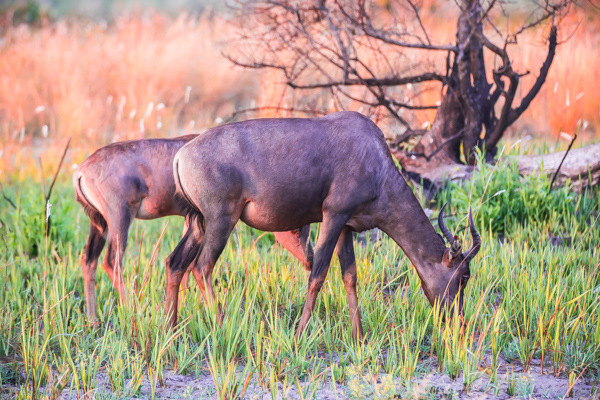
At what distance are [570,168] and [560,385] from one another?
3551 mm

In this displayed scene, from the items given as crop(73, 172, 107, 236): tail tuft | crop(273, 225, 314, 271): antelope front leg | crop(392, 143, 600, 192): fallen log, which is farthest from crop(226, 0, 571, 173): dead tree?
crop(73, 172, 107, 236): tail tuft

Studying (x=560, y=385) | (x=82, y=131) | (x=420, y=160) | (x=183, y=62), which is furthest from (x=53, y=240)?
(x=183, y=62)

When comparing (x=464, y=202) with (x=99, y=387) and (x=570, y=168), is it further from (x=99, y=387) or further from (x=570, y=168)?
(x=99, y=387)

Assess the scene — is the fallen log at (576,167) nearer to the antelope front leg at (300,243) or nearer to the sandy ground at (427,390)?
the antelope front leg at (300,243)

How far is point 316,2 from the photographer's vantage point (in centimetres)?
700

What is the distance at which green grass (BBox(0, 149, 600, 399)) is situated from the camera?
12.4 feet

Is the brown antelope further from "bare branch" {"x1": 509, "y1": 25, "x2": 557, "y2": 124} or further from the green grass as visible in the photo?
"bare branch" {"x1": 509, "y1": 25, "x2": 557, "y2": 124}

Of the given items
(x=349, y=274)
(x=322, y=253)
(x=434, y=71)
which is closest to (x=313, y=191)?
(x=322, y=253)

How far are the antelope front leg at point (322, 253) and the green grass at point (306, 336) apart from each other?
4.2 inches

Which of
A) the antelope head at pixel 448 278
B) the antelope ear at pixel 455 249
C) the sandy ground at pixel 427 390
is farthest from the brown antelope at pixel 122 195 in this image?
the sandy ground at pixel 427 390

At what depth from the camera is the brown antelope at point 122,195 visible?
5.02m

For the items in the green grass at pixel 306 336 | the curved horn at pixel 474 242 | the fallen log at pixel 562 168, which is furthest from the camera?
the fallen log at pixel 562 168

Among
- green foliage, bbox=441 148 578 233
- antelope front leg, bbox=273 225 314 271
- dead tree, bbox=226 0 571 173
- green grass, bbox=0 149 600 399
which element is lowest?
green grass, bbox=0 149 600 399

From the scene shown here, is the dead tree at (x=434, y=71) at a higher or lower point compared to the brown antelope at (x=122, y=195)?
higher
